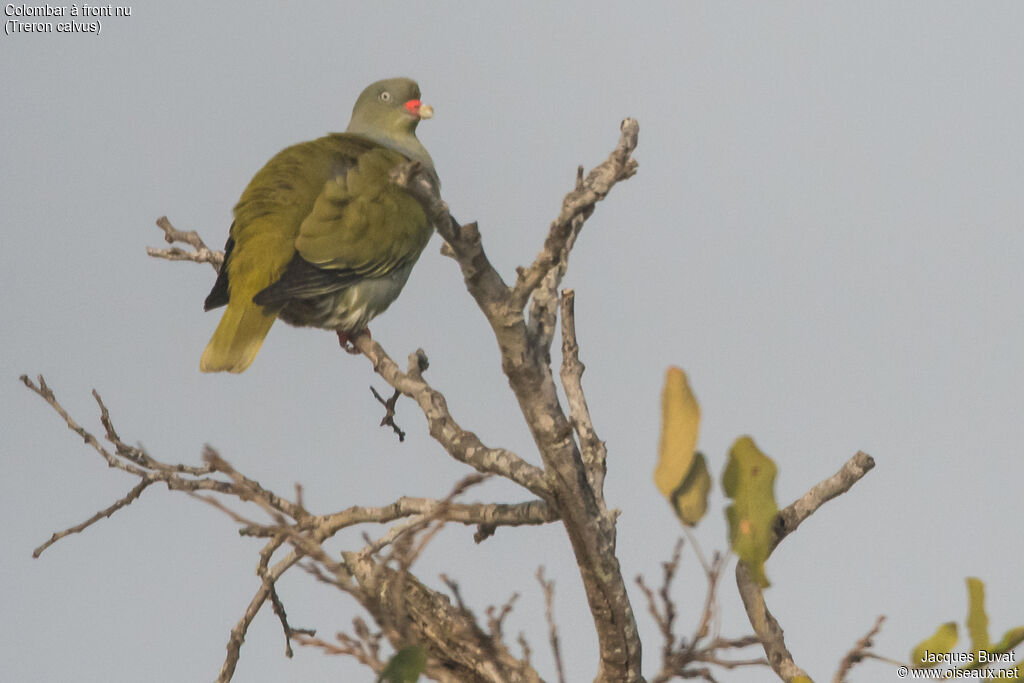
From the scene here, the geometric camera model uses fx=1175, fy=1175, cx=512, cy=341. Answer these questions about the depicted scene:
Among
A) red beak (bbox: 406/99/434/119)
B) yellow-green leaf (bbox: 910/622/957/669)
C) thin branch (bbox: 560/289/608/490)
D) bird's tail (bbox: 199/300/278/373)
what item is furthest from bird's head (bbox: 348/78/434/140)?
yellow-green leaf (bbox: 910/622/957/669)

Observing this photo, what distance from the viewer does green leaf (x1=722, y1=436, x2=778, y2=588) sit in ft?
5.60

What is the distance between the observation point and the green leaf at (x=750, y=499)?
67.2 inches

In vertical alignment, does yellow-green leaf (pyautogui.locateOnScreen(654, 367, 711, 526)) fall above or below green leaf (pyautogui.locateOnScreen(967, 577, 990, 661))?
above

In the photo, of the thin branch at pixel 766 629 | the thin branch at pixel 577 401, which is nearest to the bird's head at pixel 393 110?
the thin branch at pixel 577 401

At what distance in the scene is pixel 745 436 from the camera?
1.70 metres

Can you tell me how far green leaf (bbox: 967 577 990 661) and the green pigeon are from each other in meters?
2.16

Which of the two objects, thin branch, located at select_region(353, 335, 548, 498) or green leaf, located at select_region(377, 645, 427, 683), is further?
thin branch, located at select_region(353, 335, 548, 498)

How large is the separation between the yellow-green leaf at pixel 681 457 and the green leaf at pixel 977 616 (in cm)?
47

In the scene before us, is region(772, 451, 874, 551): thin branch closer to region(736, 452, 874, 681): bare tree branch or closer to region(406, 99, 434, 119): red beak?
region(736, 452, 874, 681): bare tree branch

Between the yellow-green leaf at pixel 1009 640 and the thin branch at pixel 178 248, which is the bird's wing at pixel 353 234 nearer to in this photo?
the thin branch at pixel 178 248

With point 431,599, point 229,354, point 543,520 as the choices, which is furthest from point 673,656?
point 229,354

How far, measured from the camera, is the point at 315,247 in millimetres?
3523

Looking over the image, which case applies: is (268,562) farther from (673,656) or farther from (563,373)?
(673,656)

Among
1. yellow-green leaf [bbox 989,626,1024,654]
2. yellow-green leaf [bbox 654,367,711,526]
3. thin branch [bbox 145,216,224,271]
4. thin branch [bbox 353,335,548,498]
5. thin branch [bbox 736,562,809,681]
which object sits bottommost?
yellow-green leaf [bbox 989,626,1024,654]
